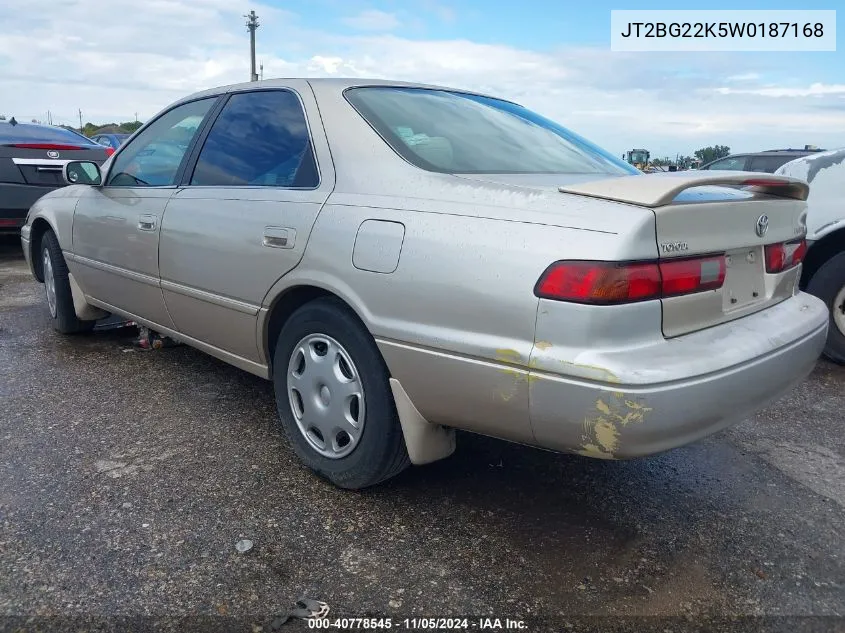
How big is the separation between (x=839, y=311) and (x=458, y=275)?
340 centimetres

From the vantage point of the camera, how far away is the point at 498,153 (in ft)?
8.87

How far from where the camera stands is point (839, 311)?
4.46m

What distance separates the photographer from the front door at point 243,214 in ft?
8.93

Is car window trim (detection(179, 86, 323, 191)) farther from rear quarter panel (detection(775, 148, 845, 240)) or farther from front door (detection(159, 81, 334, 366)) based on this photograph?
rear quarter panel (detection(775, 148, 845, 240))

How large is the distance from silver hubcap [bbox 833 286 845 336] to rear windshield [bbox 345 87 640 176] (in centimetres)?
204

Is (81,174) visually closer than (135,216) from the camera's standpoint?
No

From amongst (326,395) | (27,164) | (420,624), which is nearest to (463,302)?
(326,395)

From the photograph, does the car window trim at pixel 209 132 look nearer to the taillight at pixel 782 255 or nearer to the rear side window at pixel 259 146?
the rear side window at pixel 259 146

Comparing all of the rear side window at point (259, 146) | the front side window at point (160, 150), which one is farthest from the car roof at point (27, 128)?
the rear side window at point (259, 146)

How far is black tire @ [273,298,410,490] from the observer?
2.43 metres

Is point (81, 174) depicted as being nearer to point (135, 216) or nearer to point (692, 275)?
point (135, 216)

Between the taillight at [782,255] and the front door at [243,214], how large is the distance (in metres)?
1.55

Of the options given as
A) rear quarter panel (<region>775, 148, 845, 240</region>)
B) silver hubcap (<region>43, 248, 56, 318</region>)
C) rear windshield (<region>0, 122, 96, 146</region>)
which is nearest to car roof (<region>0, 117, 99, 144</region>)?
rear windshield (<region>0, 122, 96, 146</region>)

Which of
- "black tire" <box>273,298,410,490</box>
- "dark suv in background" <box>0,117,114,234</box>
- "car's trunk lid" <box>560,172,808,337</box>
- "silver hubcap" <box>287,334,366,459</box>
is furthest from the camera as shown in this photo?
"dark suv in background" <box>0,117,114,234</box>
